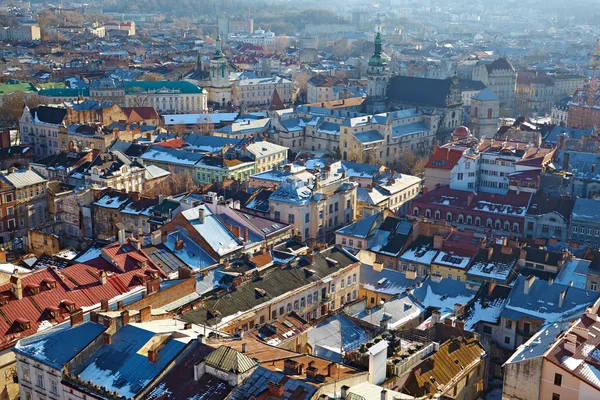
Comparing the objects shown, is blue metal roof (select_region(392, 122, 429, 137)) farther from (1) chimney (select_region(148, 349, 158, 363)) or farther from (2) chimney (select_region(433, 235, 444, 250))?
(1) chimney (select_region(148, 349, 158, 363))

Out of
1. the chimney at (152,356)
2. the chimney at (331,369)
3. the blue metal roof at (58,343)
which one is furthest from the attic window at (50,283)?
the chimney at (331,369)

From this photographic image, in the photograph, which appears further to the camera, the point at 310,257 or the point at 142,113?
the point at 142,113

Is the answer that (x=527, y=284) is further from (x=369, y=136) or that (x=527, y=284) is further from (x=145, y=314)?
(x=369, y=136)

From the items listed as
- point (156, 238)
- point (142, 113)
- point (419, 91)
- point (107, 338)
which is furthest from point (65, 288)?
point (419, 91)

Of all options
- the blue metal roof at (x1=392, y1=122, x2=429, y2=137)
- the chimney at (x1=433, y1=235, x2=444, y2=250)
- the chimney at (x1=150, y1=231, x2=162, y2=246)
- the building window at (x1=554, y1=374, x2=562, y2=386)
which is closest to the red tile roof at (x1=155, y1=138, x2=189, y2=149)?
the blue metal roof at (x1=392, y1=122, x2=429, y2=137)

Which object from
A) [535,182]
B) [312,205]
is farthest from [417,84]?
[312,205]
